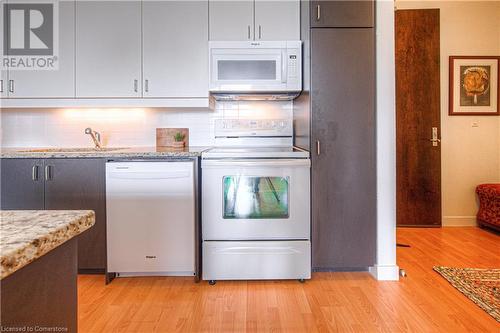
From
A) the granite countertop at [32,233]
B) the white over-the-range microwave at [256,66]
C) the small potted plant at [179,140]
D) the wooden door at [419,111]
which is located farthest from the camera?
the wooden door at [419,111]

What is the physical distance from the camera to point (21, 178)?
2.27 meters

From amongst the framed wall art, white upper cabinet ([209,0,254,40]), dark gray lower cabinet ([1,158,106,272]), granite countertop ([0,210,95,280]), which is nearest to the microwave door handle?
white upper cabinet ([209,0,254,40])

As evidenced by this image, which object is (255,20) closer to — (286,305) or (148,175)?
(148,175)

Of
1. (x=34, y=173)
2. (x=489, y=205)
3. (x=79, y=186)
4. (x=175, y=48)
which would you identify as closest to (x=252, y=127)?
(x=175, y=48)

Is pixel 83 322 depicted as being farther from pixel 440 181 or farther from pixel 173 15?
pixel 440 181

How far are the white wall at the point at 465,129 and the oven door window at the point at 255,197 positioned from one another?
251cm

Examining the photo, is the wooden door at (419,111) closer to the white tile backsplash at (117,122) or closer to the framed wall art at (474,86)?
the framed wall art at (474,86)

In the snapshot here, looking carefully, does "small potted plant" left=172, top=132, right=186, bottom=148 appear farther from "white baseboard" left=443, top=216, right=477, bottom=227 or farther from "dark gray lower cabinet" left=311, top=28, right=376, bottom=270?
"white baseboard" left=443, top=216, right=477, bottom=227

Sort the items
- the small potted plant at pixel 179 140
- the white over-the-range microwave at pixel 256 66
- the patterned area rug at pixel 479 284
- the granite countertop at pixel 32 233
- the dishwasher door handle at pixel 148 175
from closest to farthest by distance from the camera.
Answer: the granite countertop at pixel 32 233
the patterned area rug at pixel 479 284
the dishwasher door handle at pixel 148 175
the white over-the-range microwave at pixel 256 66
the small potted plant at pixel 179 140

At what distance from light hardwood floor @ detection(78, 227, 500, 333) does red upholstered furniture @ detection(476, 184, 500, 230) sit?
1.11 metres

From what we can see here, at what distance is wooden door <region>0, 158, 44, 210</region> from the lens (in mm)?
2260

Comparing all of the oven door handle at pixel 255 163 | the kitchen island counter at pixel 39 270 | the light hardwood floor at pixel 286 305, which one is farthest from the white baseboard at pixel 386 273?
the kitchen island counter at pixel 39 270

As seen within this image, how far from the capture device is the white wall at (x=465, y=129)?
3754mm

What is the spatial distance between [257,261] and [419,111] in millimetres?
2654
